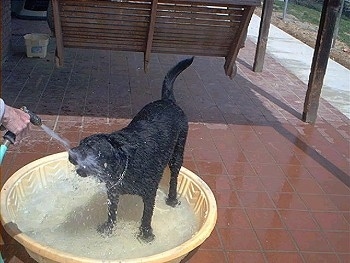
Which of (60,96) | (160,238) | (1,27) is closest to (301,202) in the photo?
(160,238)

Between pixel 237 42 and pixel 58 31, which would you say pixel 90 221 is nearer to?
pixel 58 31

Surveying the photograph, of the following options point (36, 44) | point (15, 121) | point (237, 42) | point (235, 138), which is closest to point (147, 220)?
point (15, 121)

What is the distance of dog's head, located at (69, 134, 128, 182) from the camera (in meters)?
2.53

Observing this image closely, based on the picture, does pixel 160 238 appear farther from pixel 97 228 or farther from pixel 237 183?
pixel 237 183

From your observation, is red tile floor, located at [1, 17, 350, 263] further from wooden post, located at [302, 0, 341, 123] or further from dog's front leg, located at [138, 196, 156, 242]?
dog's front leg, located at [138, 196, 156, 242]

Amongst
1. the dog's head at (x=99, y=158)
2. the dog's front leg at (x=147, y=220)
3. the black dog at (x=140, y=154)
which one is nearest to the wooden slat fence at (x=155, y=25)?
the black dog at (x=140, y=154)

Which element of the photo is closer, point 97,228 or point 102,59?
point 97,228

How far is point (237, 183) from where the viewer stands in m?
4.50

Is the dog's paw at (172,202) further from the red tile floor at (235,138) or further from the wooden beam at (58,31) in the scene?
the wooden beam at (58,31)

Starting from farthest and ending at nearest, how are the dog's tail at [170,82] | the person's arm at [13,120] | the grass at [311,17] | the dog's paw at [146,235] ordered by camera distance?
the grass at [311,17] < the dog's tail at [170,82] < the dog's paw at [146,235] < the person's arm at [13,120]

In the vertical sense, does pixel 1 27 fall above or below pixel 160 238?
above

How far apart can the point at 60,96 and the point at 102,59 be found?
76.2 inches

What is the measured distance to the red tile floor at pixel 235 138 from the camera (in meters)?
3.77

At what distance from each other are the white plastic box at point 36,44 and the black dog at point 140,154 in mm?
4468
